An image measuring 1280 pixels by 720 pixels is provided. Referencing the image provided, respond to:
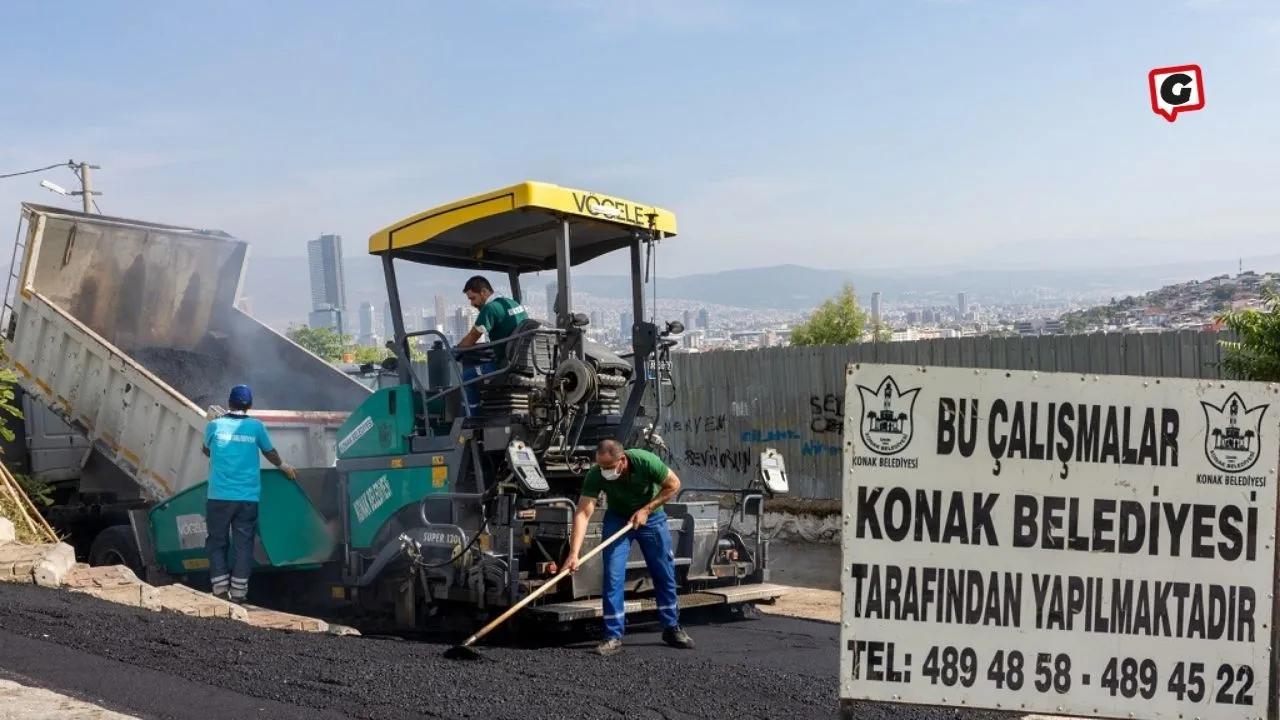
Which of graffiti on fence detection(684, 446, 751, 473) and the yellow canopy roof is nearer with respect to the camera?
the yellow canopy roof

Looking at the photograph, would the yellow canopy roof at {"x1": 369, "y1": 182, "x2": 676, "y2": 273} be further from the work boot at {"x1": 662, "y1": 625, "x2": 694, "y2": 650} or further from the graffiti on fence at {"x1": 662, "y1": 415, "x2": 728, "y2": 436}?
the graffiti on fence at {"x1": 662, "y1": 415, "x2": 728, "y2": 436}

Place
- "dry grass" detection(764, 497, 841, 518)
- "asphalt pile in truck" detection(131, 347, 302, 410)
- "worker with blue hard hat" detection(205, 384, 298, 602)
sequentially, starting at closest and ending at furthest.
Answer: "worker with blue hard hat" detection(205, 384, 298, 602) < "asphalt pile in truck" detection(131, 347, 302, 410) < "dry grass" detection(764, 497, 841, 518)

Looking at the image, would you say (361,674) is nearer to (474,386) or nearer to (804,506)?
(474,386)

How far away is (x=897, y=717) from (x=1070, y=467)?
5.64 ft

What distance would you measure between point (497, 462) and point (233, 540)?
226 centimetres

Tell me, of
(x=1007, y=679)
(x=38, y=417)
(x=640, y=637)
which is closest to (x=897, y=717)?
(x=1007, y=679)

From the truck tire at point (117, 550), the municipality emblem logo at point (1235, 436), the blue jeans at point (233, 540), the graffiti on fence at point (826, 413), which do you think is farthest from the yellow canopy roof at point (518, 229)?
the graffiti on fence at point (826, 413)

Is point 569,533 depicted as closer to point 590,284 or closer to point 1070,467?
point 590,284

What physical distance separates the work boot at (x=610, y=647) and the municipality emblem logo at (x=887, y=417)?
309 cm

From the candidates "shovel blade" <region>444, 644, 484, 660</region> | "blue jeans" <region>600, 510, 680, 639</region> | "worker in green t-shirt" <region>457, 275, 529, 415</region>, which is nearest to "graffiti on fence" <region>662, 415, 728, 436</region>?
"worker in green t-shirt" <region>457, 275, 529, 415</region>

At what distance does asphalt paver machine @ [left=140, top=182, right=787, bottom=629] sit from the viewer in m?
7.12

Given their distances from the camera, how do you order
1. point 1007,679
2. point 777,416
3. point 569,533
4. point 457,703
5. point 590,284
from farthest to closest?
1. point 777,416
2. point 590,284
3. point 569,533
4. point 457,703
5. point 1007,679

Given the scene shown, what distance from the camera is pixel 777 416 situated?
12938mm

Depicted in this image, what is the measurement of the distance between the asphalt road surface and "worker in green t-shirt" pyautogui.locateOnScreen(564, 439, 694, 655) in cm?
22
